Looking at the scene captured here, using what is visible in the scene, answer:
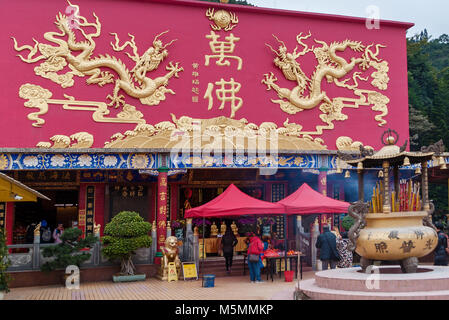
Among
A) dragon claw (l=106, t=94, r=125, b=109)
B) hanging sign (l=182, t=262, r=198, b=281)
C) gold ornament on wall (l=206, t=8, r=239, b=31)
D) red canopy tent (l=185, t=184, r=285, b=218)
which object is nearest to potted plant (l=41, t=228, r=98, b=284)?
hanging sign (l=182, t=262, r=198, b=281)

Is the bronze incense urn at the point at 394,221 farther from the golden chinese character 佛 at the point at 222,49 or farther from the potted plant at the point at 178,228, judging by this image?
the golden chinese character 佛 at the point at 222,49

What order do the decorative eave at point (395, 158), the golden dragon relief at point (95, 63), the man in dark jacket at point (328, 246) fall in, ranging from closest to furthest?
the decorative eave at point (395, 158), the man in dark jacket at point (328, 246), the golden dragon relief at point (95, 63)

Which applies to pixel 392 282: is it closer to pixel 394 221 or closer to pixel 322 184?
pixel 394 221

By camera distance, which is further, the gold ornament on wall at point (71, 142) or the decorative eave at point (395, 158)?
the gold ornament on wall at point (71, 142)

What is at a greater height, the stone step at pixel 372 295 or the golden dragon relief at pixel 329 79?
the golden dragon relief at pixel 329 79

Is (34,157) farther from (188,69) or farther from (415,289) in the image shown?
(415,289)

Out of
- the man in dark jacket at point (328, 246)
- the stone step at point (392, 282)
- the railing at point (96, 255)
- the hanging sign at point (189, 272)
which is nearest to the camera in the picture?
the stone step at point (392, 282)

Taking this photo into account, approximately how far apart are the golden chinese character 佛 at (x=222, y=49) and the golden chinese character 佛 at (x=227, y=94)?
0.71 metres

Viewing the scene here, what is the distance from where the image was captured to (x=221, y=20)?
1859cm

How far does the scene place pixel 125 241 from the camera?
44.6 feet

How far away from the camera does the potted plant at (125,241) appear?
44.5 ft

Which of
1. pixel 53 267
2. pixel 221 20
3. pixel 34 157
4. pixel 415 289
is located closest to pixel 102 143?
A: pixel 34 157

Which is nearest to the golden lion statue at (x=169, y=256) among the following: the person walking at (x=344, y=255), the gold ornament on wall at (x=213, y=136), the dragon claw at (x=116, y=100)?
the gold ornament on wall at (x=213, y=136)

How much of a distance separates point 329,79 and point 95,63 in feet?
29.6
